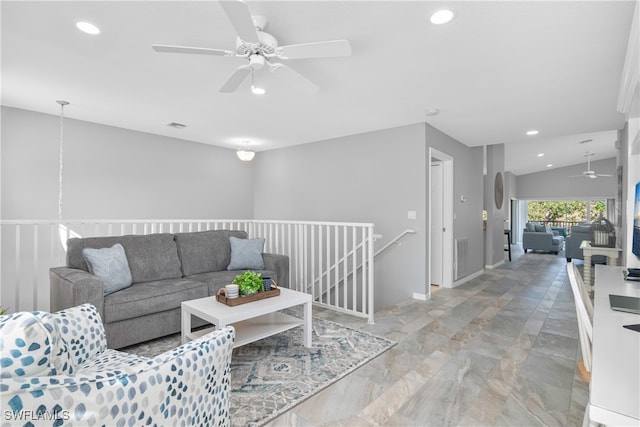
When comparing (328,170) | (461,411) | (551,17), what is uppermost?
(551,17)

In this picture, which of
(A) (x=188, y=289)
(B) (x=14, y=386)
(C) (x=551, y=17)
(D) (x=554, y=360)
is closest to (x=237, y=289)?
(A) (x=188, y=289)

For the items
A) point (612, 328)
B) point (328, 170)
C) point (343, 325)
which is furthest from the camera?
point (328, 170)

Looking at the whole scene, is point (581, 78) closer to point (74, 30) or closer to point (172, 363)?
point (172, 363)

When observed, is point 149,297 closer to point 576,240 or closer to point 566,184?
point 576,240

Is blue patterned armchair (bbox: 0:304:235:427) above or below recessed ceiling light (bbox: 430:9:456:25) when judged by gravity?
below

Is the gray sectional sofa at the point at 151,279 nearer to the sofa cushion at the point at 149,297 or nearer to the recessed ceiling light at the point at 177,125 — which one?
the sofa cushion at the point at 149,297

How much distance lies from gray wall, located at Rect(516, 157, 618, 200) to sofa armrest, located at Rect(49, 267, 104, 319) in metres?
13.1

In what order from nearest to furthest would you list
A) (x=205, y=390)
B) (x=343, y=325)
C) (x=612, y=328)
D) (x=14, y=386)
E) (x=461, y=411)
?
(x=14, y=386) → (x=205, y=390) → (x=612, y=328) → (x=461, y=411) → (x=343, y=325)

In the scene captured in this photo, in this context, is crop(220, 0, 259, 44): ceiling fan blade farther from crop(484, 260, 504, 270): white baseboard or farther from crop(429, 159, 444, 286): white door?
crop(484, 260, 504, 270): white baseboard

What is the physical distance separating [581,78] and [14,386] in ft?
13.5

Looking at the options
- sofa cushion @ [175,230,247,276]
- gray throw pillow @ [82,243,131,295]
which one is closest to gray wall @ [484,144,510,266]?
sofa cushion @ [175,230,247,276]

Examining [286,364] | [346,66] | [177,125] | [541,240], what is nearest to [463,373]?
[286,364]

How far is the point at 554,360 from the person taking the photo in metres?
2.57

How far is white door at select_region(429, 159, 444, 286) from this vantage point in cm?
520
